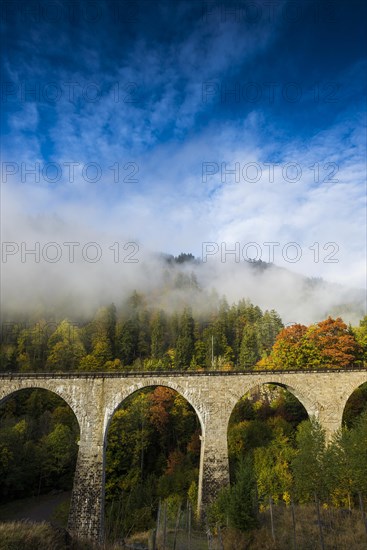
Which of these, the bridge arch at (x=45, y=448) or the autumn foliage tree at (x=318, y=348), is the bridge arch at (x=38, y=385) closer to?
the bridge arch at (x=45, y=448)

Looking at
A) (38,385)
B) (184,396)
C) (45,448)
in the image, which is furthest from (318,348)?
(45,448)

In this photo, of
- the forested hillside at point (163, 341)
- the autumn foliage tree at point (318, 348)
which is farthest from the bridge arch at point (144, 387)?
the forested hillside at point (163, 341)

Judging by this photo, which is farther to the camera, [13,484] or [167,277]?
[167,277]

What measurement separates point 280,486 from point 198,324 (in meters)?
44.2

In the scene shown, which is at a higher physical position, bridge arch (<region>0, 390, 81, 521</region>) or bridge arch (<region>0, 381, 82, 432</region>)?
bridge arch (<region>0, 381, 82, 432</region>)

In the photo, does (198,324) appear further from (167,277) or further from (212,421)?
(212,421)

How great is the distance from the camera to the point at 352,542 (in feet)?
46.9

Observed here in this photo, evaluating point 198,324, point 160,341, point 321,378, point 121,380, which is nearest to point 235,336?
point 198,324

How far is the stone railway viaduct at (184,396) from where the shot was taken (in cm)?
2225

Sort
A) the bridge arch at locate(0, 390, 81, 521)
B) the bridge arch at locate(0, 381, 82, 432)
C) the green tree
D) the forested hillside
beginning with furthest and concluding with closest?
the forested hillside < the bridge arch at locate(0, 390, 81, 521) < the bridge arch at locate(0, 381, 82, 432) < the green tree

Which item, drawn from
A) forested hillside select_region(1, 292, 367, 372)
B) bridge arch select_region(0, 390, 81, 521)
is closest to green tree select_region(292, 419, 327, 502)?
forested hillside select_region(1, 292, 367, 372)

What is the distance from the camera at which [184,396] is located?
981 inches

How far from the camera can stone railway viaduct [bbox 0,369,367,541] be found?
22.2m

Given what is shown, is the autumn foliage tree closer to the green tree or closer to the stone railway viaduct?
the stone railway viaduct
